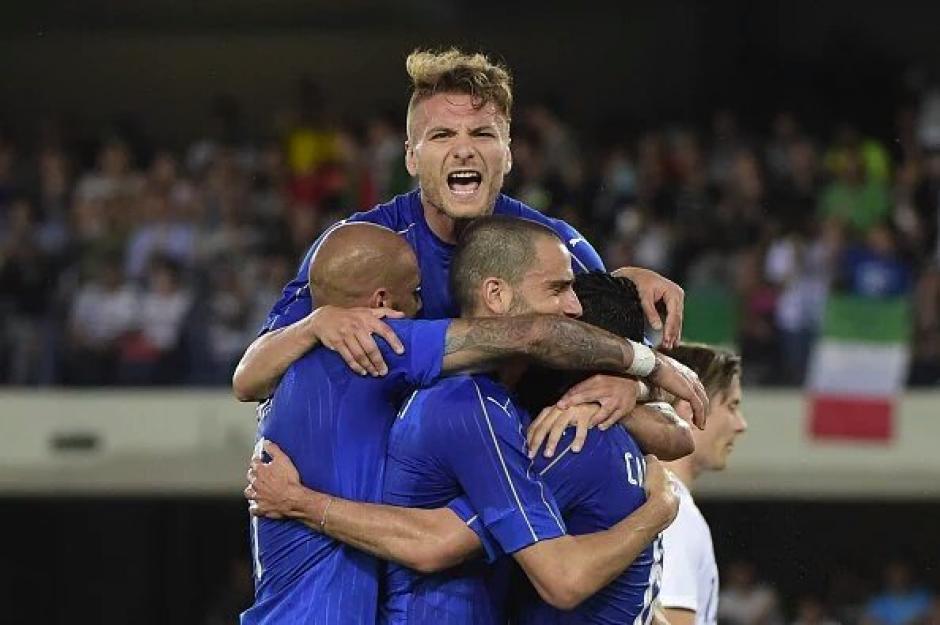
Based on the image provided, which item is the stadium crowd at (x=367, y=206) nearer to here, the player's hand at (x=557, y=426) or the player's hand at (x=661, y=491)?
the player's hand at (x=661, y=491)

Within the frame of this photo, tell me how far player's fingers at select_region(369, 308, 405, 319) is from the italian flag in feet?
28.2

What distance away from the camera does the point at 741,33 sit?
56.9ft

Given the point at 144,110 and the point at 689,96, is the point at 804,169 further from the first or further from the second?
the point at 144,110

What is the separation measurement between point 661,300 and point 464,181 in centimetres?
62

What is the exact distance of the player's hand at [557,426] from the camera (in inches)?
177

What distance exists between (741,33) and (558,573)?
13426 millimetres

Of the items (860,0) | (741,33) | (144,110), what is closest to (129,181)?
(144,110)

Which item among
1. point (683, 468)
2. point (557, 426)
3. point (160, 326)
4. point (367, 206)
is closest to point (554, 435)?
point (557, 426)

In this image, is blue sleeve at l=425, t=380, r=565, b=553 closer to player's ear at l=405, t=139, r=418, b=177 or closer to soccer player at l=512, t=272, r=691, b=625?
soccer player at l=512, t=272, r=691, b=625

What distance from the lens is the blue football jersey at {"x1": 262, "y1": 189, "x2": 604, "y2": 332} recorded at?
5.02 metres

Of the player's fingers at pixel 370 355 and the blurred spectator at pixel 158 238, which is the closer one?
the player's fingers at pixel 370 355

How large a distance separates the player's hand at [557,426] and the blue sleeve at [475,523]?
0.19 m

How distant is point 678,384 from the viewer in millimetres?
4797

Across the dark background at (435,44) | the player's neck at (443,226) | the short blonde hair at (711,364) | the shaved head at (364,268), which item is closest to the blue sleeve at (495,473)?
the shaved head at (364,268)
